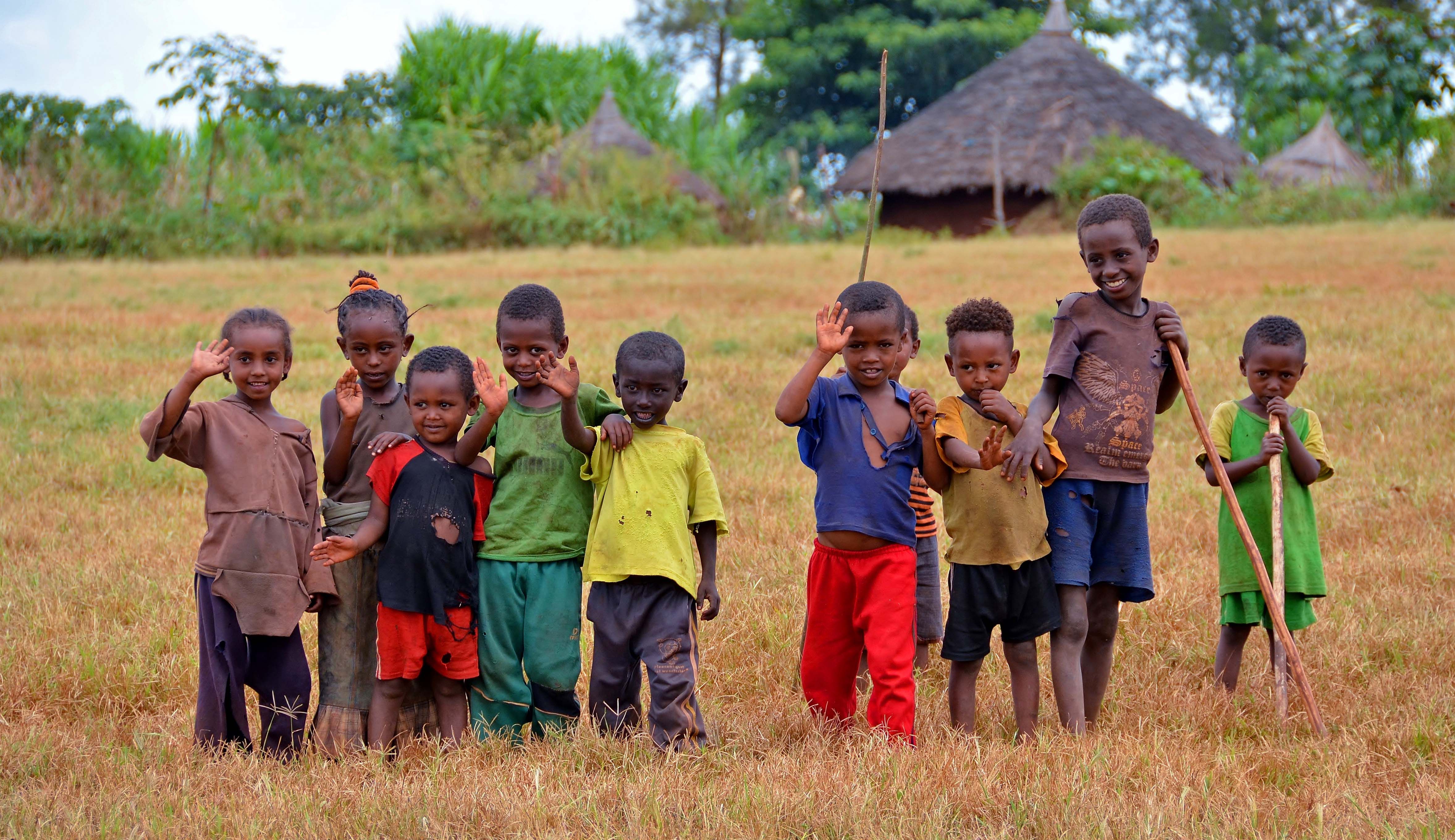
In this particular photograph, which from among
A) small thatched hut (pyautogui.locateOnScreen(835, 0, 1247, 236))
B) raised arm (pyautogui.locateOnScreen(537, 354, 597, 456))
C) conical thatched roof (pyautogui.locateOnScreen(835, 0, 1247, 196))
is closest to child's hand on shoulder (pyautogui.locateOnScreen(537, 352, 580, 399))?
raised arm (pyautogui.locateOnScreen(537, 354, 597, 456))

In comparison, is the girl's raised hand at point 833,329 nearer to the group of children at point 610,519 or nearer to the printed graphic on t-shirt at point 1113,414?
the group of children at point 610,519

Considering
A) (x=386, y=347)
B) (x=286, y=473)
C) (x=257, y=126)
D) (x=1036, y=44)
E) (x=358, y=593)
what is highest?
(x=1036, y=44)

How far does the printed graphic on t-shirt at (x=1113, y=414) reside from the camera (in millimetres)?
3881

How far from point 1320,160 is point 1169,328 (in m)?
30.7

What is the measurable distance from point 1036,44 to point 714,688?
2869cm

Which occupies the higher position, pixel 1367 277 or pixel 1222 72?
pixel 1222 72

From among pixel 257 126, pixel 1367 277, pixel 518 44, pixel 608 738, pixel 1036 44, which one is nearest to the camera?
pixel 608 738

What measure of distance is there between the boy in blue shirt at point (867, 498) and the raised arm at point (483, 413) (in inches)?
31.9

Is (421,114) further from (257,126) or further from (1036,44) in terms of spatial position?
(1036,44)

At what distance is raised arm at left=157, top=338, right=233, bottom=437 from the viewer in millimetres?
3402

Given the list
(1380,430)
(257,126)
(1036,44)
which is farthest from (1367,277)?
(257,126)

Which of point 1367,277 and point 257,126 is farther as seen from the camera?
point 257,126

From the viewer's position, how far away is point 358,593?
3.87 metres

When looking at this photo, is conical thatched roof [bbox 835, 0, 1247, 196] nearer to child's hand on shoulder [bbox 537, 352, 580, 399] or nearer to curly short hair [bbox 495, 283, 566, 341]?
curly short hair [bbox 495, 283, 566, 341]
